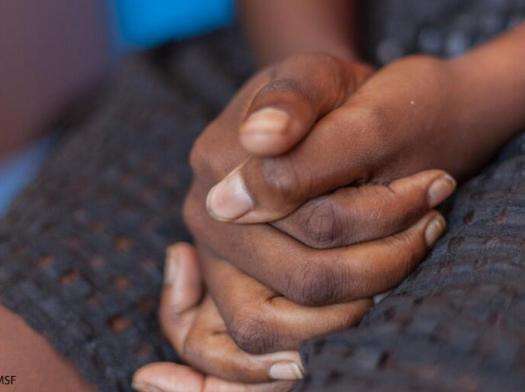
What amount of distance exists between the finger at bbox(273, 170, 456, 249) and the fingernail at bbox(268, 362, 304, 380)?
7 cm

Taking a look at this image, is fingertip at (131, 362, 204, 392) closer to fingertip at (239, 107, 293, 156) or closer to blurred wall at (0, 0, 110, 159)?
fingertip at (239, 107, 293, 156)

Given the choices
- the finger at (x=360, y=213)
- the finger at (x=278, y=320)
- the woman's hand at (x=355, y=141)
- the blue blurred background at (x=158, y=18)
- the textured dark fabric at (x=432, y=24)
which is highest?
the woman's hand at (x=355, y=141)

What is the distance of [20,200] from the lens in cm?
62

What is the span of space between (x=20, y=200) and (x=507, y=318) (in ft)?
1.38

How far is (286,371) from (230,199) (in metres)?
0.11

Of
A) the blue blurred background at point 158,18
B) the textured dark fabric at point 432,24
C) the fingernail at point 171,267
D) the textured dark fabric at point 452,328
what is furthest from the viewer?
the blue blurred background at point 158,18

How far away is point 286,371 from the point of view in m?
0.44

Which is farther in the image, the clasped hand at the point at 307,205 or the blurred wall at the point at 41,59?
the blurred wall at the point at 41,59

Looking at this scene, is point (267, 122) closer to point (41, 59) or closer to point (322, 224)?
point (322, 224)

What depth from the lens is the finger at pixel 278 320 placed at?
1.45 ft

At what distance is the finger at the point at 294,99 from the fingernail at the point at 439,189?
77mm

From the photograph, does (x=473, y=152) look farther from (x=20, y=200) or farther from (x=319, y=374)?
(x=20, y=200)

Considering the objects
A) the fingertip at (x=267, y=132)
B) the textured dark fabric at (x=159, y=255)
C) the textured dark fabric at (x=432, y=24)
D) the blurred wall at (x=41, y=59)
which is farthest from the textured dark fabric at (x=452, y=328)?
the blurred wall at (x=41, y=59)

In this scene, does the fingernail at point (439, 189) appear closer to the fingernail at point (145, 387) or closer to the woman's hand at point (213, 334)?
the woman's hand at point (213, 334)
